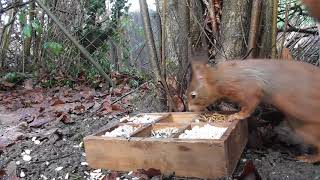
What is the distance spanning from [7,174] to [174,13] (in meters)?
1.73

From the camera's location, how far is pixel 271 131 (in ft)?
9.37

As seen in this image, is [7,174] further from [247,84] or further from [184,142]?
[247,84]

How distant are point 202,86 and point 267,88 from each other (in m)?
0.39

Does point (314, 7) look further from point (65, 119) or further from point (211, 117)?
point (65, 119)

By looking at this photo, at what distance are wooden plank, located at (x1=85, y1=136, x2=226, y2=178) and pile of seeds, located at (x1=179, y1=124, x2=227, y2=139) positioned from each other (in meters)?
0.18

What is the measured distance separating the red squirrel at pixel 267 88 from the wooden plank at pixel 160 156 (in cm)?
44

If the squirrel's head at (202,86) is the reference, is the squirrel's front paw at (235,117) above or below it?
below

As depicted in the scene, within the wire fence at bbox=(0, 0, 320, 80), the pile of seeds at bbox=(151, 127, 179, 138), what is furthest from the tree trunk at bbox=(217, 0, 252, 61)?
the wire fence at bbox=(0, 0, 320, 80)

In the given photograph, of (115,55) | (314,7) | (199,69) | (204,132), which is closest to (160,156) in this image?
(204,132)

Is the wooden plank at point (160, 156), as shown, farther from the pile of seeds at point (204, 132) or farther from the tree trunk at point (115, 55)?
the tree trunk at point (115, 55)

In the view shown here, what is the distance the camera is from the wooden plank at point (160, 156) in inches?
84.9

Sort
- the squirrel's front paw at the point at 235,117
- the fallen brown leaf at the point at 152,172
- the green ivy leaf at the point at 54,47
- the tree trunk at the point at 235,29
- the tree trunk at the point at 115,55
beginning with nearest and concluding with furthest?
the fallen brown leaf at the point at 152,172 < the squirrel's front paw at the point at 235,117 < the tree trunk at the point at 235,29 < the green ivy leaf at the point at 54,47 < the tree trunk at the point at 115,55

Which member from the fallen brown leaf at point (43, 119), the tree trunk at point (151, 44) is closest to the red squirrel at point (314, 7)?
the tree trunk at point (151, 44)

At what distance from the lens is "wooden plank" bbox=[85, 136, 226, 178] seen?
2156 mm
